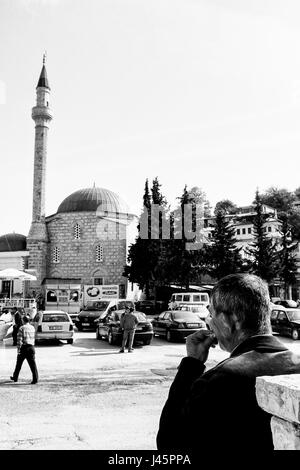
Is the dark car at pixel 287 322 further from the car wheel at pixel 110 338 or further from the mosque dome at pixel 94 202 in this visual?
the mosque dome at pixel 94 202

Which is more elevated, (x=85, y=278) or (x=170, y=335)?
(x=85, y=278)

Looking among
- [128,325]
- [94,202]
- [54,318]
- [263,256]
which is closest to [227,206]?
[94,202]

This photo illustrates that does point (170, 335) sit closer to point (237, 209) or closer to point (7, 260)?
point (7, 260)

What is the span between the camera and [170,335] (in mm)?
18422

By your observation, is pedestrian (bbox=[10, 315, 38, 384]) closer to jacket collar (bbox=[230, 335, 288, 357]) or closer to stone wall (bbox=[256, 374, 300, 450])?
jacket collar (bbox=[230, 335, 288, 357])

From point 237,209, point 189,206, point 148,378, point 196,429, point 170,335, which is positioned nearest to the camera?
point 196,429

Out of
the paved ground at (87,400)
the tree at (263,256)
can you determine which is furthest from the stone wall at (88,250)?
the paved ground at (87,400)

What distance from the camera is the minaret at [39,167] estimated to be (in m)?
50.0

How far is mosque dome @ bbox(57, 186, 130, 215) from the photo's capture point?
55.6 m

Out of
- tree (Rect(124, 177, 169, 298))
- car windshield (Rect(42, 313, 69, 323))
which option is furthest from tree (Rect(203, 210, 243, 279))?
car windshield (Rect(42, 313, 69, 323))

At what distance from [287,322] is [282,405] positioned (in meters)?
19.1

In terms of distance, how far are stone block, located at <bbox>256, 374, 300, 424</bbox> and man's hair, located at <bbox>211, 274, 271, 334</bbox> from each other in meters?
0.38
